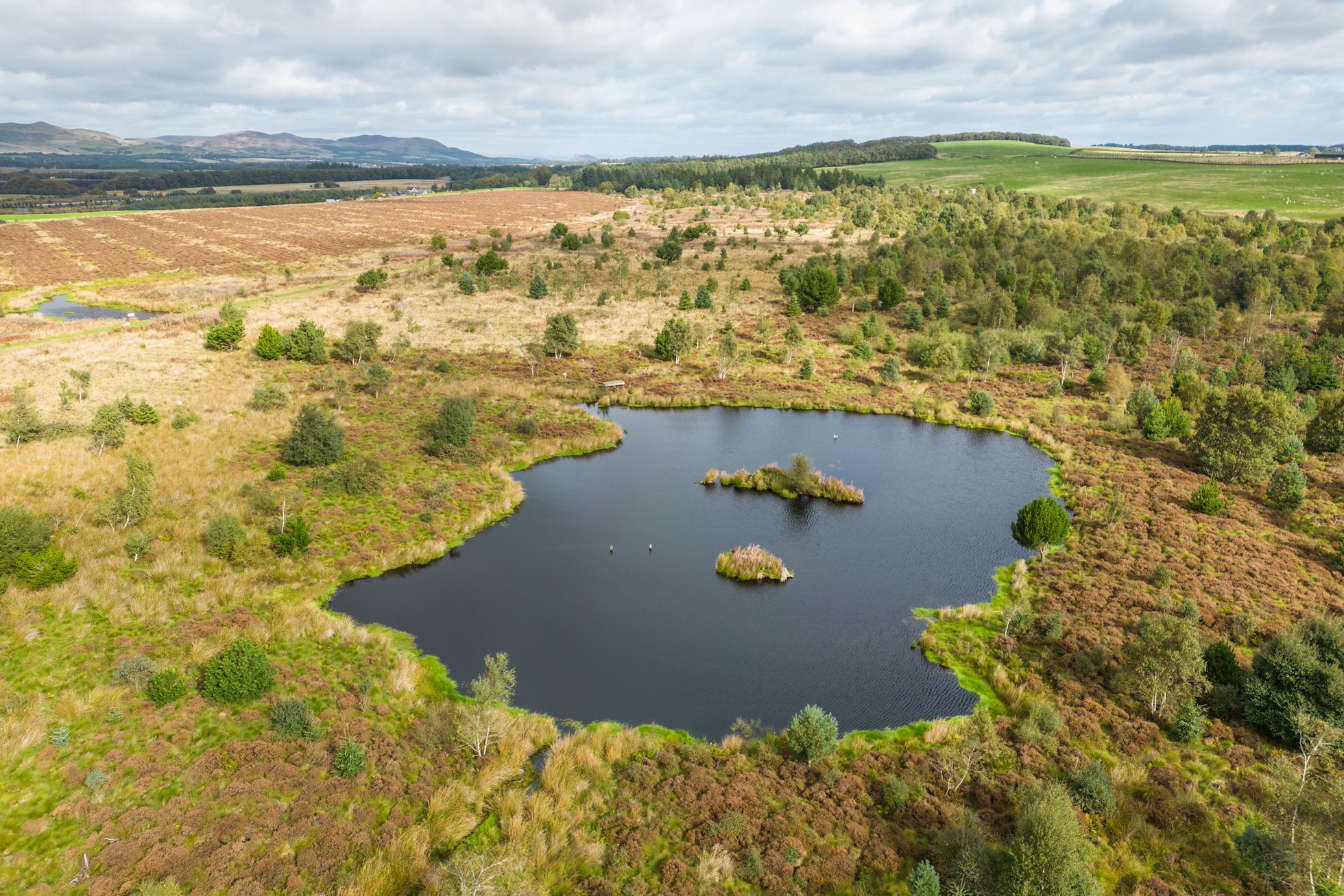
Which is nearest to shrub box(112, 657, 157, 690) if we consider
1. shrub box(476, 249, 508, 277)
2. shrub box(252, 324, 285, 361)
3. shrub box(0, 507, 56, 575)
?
shrub box(0, 507, 56, 575)

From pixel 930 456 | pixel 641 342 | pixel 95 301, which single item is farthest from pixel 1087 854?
pixel 95 301

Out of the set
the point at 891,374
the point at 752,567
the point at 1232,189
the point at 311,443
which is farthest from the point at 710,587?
the point at 1232,189

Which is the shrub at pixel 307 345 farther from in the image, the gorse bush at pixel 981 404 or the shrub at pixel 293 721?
the gorse bush at pixel 981 404

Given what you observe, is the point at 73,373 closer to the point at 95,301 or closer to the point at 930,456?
the point at 95,301

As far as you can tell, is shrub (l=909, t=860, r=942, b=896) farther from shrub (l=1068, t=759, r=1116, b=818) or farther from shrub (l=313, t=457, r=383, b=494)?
shrub (l=313, t=457, r=383, b=494)

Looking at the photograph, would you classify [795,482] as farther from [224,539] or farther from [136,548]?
[136,548]
